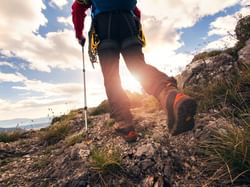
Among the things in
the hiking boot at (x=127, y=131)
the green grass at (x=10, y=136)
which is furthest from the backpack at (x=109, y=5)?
the green grass at (x=10, y=136)

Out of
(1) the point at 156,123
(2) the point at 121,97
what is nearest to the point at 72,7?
(2) the point at 121,97

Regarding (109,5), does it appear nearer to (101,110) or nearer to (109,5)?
(109,5)

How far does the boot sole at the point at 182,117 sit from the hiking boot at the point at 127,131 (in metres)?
0.65

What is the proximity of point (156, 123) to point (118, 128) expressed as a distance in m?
0.92

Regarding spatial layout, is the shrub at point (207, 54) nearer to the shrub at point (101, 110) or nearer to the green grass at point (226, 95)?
the green grass at point (226, 95)

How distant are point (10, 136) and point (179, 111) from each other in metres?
5.52

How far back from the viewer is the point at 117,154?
11.3ft

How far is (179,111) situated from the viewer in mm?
3467

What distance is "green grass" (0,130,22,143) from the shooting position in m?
6.84

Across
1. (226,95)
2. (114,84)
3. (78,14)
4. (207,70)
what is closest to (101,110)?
(207,70)

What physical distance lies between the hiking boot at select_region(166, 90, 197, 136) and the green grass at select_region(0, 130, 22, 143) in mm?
5104

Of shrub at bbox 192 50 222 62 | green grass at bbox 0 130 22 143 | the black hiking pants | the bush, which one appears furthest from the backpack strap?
the bush

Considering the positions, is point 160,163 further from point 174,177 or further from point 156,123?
point 156,123

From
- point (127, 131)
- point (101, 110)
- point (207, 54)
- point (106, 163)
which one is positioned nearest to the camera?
point (106, 163)
